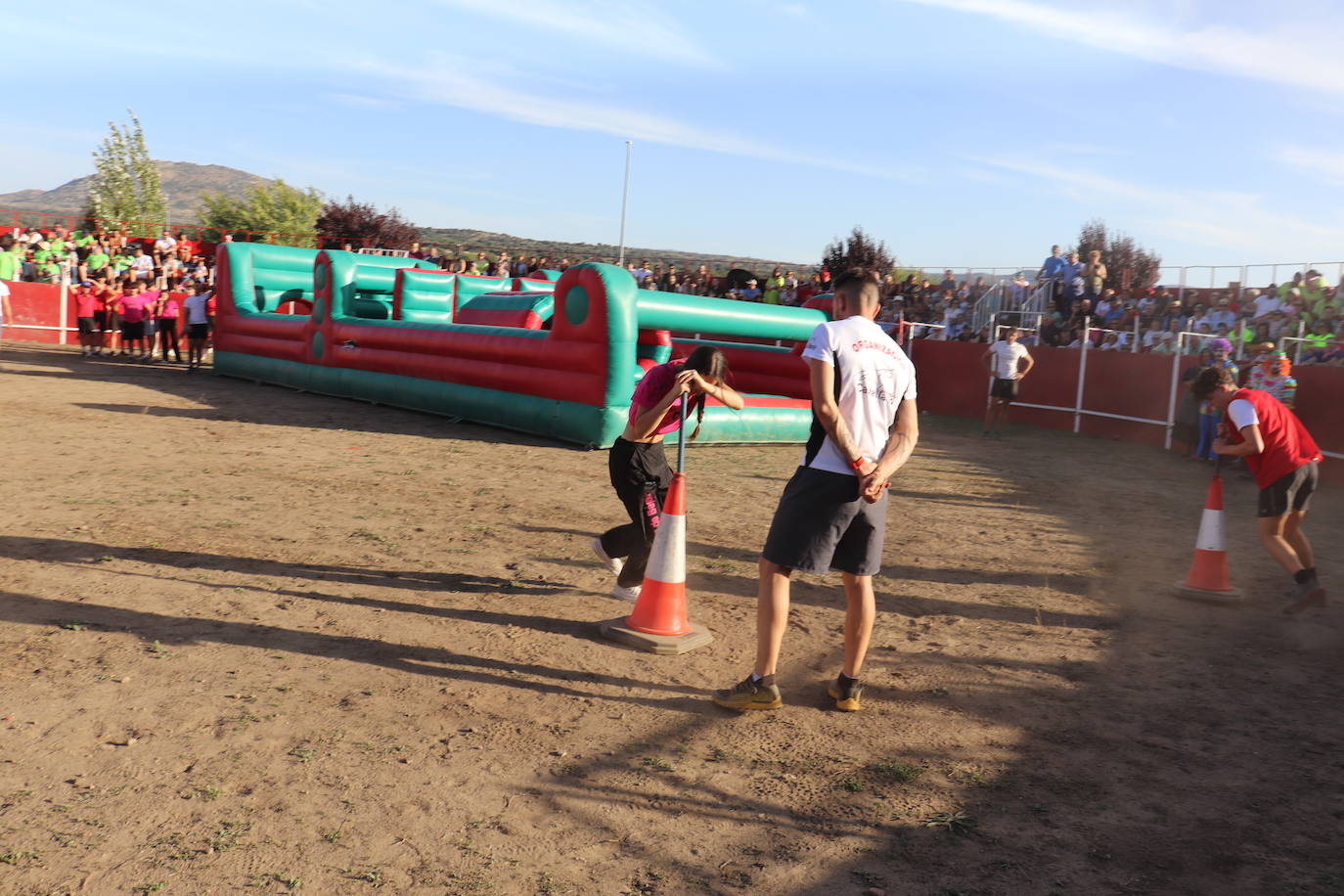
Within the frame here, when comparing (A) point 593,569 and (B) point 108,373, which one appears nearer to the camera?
(A) point 593,569

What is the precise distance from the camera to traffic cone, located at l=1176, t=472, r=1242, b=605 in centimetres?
642

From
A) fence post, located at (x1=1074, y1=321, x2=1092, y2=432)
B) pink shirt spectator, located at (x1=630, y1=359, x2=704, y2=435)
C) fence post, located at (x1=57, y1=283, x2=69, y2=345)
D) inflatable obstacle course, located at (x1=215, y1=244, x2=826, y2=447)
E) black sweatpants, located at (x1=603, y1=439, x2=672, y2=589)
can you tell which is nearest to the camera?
pink shirt spectator, located at (x1=630, y1=359, x2=704, y2=435)

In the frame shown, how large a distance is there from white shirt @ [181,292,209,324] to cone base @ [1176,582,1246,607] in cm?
1733

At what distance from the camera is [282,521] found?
7.18 m

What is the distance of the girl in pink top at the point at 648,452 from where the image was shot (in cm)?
533

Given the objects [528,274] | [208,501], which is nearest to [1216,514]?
[208,501]

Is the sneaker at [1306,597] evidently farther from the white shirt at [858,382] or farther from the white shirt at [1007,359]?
the white shirt at [1007,359]

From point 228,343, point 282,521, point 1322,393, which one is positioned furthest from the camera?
point 228,343

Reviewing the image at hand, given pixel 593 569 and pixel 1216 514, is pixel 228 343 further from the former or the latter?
pixel 1216 514

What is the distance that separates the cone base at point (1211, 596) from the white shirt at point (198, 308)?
56.9ft

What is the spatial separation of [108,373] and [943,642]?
16436mm

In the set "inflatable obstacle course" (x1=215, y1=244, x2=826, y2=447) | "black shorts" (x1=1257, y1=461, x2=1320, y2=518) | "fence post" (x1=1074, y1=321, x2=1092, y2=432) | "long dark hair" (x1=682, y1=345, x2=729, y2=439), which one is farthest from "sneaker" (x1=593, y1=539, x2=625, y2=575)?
"fence post" (x1=1074, y1=321, x2=1092, y2=432)

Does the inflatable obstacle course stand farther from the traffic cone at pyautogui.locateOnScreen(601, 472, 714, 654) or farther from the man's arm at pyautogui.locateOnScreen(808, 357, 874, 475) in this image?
the man's arm at pyautogui.locateOnScreen(808, 357, 874, 475)

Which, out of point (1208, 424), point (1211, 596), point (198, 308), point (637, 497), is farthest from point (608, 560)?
point (198, 308)
